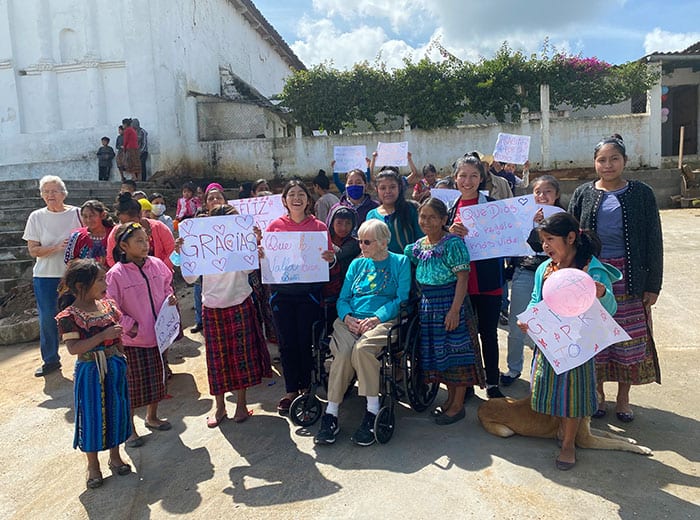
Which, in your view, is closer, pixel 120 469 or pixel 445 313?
pixel 120 469

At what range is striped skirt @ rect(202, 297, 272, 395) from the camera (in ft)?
12.7

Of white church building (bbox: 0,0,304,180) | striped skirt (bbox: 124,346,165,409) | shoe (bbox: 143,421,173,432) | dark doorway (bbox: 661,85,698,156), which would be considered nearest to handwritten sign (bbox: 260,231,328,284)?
striped skirt (bbox: 124,346,165,409)

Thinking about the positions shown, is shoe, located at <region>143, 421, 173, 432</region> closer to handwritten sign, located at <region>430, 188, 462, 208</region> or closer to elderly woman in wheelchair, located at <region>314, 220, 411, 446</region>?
elderly woman in wheelchair, located at <region>314, 220, 411, 446</region>

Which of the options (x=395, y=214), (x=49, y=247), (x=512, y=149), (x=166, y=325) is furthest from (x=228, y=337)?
(x=512, y=149)

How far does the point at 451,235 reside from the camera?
3.64 metres

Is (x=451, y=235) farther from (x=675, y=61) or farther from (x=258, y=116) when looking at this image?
(x=675, y=61)

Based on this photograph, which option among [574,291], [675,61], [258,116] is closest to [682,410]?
[574,291]

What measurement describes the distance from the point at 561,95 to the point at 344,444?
13571 mm

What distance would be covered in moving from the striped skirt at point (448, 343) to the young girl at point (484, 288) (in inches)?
11.4

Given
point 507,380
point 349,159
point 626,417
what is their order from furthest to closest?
point 349,159, point 507,380, point 626,417

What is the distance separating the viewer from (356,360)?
3488 mm

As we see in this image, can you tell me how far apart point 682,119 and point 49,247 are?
22689mm

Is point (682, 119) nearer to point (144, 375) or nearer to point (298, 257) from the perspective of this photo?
point (298, 257)

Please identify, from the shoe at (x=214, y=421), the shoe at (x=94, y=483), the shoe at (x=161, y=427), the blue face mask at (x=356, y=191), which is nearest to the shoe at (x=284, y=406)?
the shoe at (x=214, y=421)
